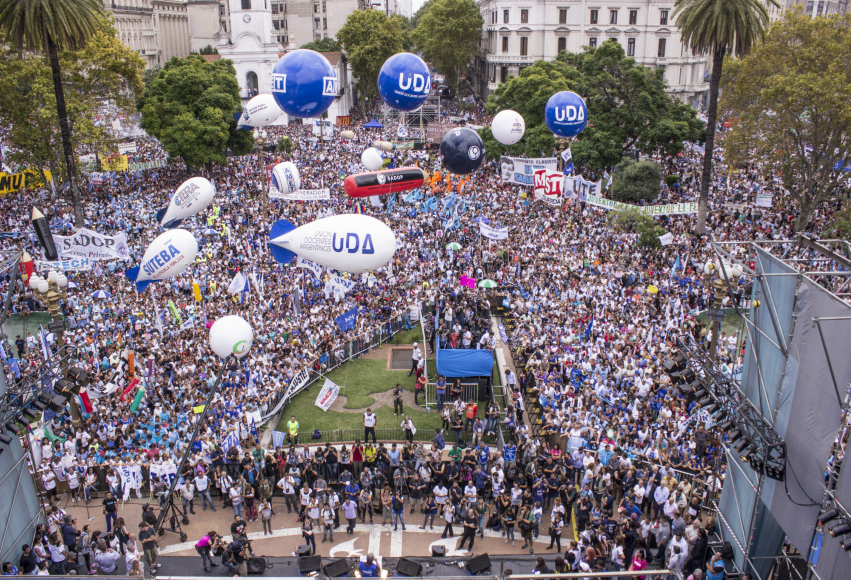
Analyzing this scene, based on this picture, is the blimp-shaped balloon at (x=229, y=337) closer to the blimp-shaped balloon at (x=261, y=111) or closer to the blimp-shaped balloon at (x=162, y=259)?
the blimp-shaped balloon at (x=162, y=259)

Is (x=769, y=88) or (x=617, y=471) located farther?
(x=769, y=88)

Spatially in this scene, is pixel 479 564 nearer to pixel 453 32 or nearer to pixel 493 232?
pixel 493 232

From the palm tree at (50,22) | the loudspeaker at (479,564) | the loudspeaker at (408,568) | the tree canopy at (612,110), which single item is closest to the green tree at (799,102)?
the tree canopy at (612,110)

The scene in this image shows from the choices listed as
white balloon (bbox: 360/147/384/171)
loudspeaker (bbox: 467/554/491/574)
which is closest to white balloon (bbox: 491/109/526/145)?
white balloon (bbox: 360/147/384/171)

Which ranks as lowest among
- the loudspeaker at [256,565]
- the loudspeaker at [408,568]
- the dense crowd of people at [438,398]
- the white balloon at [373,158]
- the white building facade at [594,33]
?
the loudspeaker at [256,565]

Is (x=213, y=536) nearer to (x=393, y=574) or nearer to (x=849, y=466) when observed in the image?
(x=393, y=574)

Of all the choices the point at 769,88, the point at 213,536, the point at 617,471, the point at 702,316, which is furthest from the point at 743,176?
the point at 213,536
